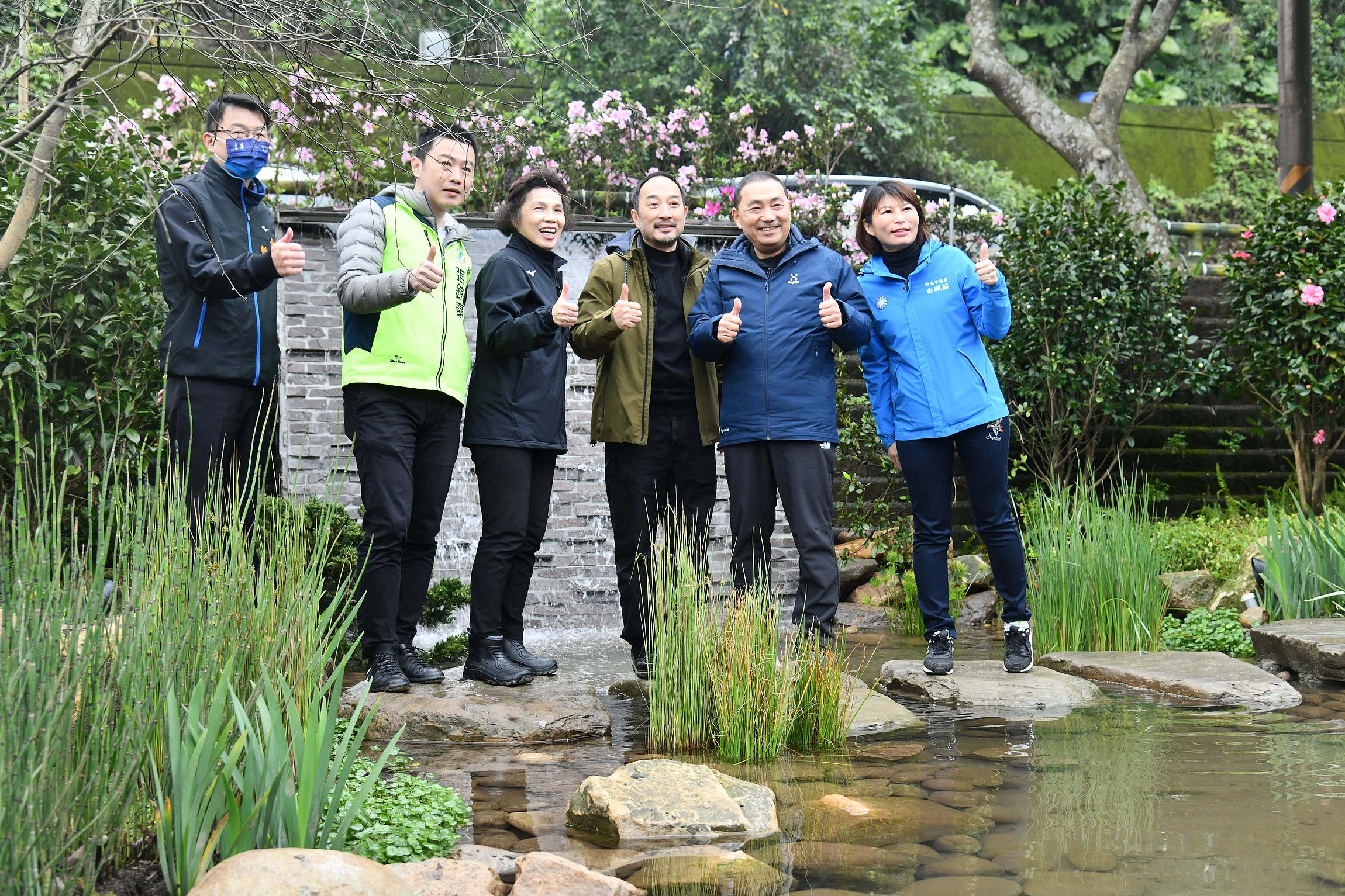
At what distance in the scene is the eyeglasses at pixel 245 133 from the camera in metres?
3.40

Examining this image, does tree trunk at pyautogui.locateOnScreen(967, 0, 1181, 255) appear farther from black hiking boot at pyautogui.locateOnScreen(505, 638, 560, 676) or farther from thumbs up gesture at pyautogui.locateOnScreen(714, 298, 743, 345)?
black hiking boot at pyautogui.locateOnScreen(505, 638, 560, 676)

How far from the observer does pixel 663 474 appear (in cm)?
450

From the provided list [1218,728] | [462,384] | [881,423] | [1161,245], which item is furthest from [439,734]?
[1161,245]

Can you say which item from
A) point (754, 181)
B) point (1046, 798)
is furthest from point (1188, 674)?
point (754, 181)

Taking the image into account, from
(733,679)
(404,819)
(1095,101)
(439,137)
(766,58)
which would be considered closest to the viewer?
(404,819)

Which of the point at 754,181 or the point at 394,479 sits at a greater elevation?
the point at 754,181

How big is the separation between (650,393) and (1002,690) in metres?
1.63

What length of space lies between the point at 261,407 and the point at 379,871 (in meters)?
2.25

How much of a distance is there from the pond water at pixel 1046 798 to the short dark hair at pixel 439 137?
64.8 inches

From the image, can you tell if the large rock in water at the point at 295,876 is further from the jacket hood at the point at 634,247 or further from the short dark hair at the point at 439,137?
the jacket hood at the point at 634,247

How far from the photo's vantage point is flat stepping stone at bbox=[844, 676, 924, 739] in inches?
153

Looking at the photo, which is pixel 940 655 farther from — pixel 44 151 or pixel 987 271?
pixel 44 151

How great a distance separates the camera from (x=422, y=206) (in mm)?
4160

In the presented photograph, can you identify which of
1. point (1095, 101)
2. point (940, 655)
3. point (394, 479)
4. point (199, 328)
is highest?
point (1095, 101)
